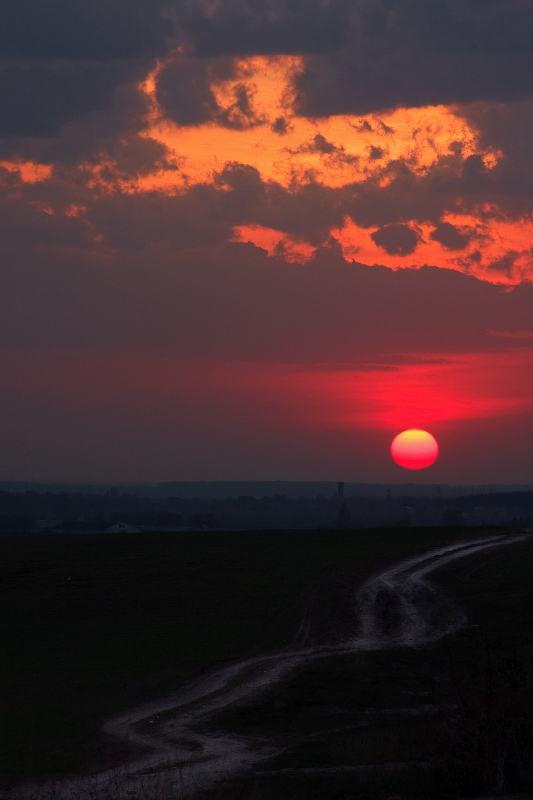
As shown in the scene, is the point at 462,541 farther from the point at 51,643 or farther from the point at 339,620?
the point at 51,643

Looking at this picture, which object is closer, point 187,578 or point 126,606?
point 126,606

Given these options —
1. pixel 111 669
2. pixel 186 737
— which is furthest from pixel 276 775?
pixel 111 669

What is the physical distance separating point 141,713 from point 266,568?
28523 mm

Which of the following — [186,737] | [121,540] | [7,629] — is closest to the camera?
[186,737]

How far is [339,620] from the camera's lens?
3775cm

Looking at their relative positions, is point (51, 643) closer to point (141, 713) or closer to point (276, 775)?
point (141, 713)

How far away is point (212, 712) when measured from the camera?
2497 centimetres

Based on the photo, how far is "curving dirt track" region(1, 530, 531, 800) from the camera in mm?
18672

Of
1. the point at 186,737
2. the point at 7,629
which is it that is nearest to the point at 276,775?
the point at 186,737

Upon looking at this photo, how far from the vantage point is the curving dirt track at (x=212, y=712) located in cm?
1867

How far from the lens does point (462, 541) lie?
203 ft

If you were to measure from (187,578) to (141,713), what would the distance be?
87.4 feet

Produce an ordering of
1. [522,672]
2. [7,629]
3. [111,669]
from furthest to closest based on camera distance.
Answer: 1. [7,629]
2. [111,669]
3. [522,672]

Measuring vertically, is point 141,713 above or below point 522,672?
below
